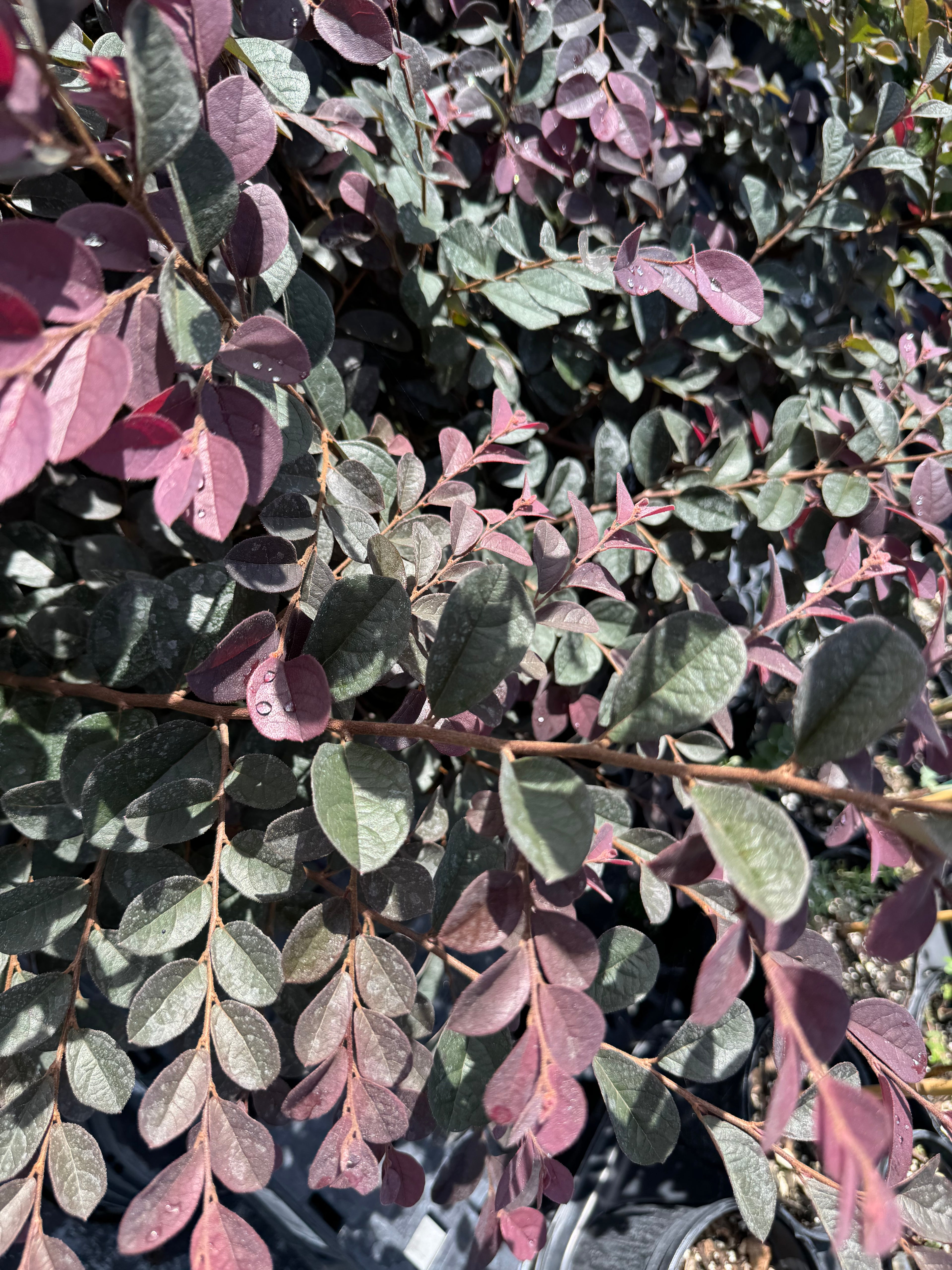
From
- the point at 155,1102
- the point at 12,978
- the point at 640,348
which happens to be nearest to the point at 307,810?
the point at 155,1102

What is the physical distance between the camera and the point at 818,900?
1617mm

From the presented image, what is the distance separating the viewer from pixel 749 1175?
2.29 feet

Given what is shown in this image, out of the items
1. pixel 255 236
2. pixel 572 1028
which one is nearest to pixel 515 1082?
pixel 572 1028

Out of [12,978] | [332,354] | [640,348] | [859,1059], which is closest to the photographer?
[12,978]

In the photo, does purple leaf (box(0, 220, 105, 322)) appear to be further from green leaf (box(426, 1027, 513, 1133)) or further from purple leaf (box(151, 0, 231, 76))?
green leaf (box(426, 1027, 513, 1133))

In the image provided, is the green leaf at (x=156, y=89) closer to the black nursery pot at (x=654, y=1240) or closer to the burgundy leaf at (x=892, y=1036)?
the burgundy leaf at (x=892, y=1036)

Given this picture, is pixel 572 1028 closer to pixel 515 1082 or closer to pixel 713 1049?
pixel 515 1082

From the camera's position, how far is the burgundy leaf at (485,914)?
18.8 inches

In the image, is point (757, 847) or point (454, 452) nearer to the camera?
point (757, 847)

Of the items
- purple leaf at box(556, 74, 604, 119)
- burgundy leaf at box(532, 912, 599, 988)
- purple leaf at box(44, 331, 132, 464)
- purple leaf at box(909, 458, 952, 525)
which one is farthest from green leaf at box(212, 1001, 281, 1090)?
purple leaf at box(556, 74, 604, 119)

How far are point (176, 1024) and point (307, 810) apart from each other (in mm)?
189

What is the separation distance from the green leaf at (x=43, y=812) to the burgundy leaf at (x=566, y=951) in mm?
420

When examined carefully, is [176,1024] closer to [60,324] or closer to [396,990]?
[396,990]

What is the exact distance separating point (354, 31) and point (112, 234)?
17.2 inches
